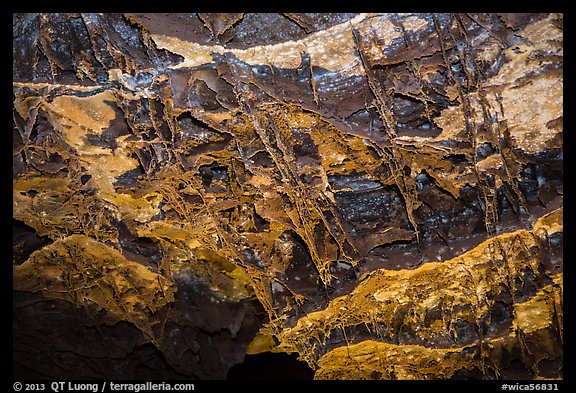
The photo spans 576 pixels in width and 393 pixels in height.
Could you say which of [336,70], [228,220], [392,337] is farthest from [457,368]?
[336,70]

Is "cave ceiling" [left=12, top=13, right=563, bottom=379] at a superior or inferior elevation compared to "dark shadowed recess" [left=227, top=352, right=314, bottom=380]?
superior

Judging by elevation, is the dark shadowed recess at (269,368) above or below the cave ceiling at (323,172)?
below

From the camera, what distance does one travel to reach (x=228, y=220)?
3.03 m

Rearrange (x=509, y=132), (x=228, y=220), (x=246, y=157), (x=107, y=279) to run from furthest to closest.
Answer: (x=107, y=279) < (x=228, y=220) < (x=246, y=157) < (x=509, y=132)

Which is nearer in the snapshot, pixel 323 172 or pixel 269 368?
pixel 323 172

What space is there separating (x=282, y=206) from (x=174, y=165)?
70 cm

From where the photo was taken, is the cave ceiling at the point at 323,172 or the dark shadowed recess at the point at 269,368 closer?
the cave ceiling at the point at 323,172

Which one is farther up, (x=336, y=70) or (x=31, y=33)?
(x=31, y=33)

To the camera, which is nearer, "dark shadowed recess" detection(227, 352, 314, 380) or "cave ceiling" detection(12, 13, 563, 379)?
"cave ceiling" detection(12, 13, 563, 379)

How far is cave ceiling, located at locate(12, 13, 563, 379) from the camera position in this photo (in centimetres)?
245

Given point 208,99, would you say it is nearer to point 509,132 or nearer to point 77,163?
point 77,163

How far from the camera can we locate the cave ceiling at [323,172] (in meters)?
2.45

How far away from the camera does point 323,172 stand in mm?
2723

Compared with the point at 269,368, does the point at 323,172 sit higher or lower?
higher
